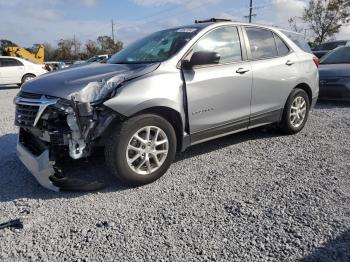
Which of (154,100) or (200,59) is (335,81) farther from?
(154,100)

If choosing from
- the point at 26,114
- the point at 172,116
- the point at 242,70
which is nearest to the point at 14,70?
the point at 26,114

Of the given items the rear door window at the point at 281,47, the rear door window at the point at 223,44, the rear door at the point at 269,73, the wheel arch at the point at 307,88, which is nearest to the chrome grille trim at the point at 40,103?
the rear door window at the point at 223,44

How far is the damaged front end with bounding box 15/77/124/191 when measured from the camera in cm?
353

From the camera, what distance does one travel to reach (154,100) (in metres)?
3.80

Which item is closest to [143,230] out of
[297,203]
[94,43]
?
[297,203]

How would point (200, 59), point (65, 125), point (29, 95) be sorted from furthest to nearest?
point (200, 59), point (29, 95), point (65, 125)

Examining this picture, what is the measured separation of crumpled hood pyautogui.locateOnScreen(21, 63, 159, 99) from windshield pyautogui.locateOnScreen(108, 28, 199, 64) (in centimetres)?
30

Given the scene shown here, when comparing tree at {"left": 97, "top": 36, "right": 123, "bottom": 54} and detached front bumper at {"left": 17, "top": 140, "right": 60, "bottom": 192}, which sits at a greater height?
tree at {"left": 97, "top": 36, "right": 123, "bottom": 54}

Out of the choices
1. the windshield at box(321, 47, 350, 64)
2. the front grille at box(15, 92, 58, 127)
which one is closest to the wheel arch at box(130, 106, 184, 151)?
the front grille at box(15, 92, 58, 127)

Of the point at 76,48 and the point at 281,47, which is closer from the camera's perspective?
the point at 281,47

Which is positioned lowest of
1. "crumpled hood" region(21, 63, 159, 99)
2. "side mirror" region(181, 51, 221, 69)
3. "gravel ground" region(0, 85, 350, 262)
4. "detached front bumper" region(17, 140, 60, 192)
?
"gravel ground" region(0, 85, 350, 262)

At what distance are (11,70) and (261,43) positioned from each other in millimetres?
14539

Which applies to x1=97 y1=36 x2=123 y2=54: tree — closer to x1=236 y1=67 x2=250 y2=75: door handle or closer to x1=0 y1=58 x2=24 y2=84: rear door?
x1=0 y1=58 x2=24 y2=84: rear door

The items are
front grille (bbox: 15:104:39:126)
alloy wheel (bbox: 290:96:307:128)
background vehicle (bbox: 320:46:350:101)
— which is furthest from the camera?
background vehicle (bbox: 320:46:350:101)
